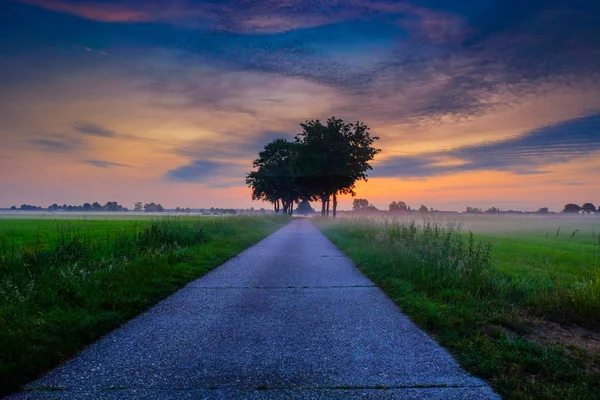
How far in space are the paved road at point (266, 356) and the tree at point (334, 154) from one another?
39646mm

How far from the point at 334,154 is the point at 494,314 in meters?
41.6

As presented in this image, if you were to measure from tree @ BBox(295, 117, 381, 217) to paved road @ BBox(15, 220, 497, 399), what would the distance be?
39.6m

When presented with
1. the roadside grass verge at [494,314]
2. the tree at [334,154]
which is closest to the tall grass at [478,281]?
the roadside grass verge at [494,314]

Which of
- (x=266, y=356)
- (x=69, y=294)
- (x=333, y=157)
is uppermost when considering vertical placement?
(x=333, y=157)

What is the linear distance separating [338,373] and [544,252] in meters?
17.8

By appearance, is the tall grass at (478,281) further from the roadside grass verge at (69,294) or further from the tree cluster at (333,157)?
the tree cluster at (333,157)

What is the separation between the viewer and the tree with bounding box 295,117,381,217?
4681 centimetres

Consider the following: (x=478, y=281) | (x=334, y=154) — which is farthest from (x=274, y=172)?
(x=478, y=281)

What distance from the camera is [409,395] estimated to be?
143 inches

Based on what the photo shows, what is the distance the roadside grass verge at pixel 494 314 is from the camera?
407cm

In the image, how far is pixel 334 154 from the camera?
4709 cm

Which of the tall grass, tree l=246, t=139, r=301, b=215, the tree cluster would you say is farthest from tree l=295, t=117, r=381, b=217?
the tall grass

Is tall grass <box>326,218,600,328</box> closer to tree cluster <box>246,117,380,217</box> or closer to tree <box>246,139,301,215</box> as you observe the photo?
tree cluster <box>246,117,380,217</box>

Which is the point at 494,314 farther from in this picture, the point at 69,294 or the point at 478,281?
the point at 69,294
